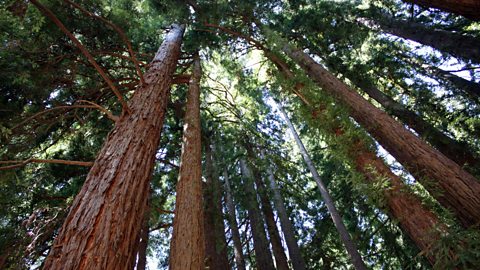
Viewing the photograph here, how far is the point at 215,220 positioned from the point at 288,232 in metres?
2.42

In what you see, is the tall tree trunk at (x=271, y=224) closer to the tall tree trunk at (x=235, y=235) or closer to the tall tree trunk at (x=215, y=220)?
the tall tree trunk at (x=235, y=235)

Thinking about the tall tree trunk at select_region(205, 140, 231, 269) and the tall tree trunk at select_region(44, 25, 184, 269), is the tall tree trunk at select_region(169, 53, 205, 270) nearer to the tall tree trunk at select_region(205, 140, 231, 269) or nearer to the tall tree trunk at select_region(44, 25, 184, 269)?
the tall tree trunk at select_region(44, 25, 184, 269)

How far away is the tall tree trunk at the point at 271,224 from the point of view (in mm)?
7085

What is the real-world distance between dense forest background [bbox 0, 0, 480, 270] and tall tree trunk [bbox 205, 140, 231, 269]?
0.04m

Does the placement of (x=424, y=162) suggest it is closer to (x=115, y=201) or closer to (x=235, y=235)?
(x=115, y=201)

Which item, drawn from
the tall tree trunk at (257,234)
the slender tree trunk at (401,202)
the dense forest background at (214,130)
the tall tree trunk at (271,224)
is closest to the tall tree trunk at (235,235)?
the dense forest background at (214,130)

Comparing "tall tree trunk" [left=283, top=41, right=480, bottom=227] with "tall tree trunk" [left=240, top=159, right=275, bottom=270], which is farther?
"tall tree trunk" [left=240, top=159, right=275, bottom=270]

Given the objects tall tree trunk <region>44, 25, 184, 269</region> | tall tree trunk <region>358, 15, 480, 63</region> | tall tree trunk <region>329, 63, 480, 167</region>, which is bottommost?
tall tree trunk <region>44, 25, 184, 269</region>

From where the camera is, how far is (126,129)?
301 cm

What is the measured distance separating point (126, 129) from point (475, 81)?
27.5 feet

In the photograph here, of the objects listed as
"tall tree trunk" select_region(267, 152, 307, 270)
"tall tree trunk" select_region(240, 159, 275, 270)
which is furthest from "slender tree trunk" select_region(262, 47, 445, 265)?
"tall tree trunk" select_region(267, 152, 307, 270)

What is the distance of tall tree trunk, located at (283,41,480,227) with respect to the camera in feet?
9.85

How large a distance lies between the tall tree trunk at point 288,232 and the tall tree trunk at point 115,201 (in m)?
5.46

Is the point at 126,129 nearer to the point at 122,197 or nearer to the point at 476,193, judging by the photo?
the point at 122,197
